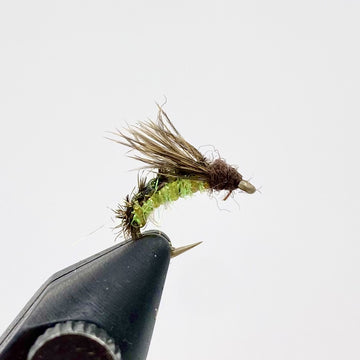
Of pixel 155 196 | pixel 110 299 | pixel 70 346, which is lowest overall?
pixel 70 346

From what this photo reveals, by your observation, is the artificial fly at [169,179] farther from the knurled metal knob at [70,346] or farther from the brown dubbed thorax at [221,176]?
the knurled metal knob at [70,346]

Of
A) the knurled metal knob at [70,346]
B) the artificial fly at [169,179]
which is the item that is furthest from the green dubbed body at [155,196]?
the knurled metal knob at [70,346]

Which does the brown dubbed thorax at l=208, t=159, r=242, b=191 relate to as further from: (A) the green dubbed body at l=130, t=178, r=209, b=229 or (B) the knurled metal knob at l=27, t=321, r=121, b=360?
(B) the knurled metal knob at l=27, t=321, r=121, b=360

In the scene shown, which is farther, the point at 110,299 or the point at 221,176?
the point at 221,176

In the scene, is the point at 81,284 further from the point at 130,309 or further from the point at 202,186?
the point at 202,186

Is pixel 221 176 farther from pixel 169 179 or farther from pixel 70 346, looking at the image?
pixel 70 346

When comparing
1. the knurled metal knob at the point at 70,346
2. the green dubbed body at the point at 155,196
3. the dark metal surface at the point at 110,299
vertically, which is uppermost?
the green dubbed body at the point at 155,196

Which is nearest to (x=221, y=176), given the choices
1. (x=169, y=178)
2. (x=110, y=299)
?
(x=169, y=178)
